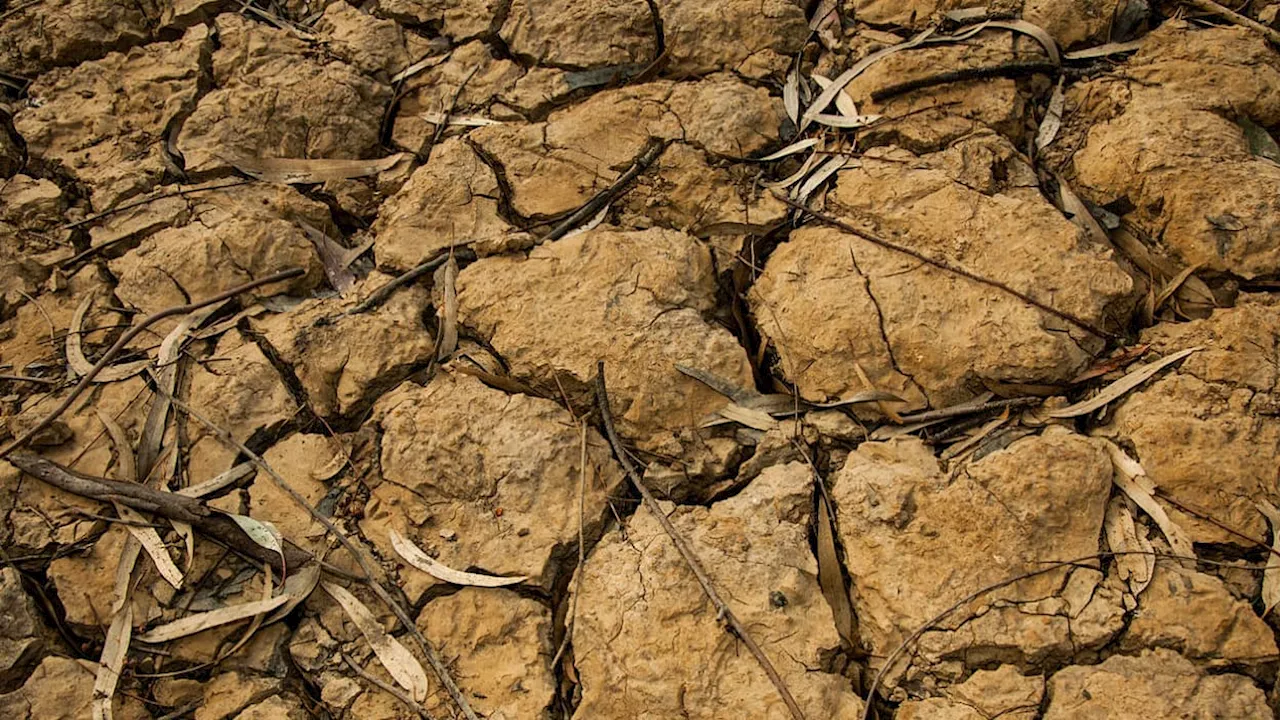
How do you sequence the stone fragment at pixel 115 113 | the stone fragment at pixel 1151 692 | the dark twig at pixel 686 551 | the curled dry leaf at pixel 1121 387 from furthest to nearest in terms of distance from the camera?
the stone fragment at pixel 115 113 → the curled dry leaf at pixel 1121 387 → the dark twig at pixel 686 551 → the stone fragment at pixel 1151 692

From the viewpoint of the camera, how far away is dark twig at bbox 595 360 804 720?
1778 mm

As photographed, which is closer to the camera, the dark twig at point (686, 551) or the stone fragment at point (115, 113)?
the dark twig at point (686, 551)

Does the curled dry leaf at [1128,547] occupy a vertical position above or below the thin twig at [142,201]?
below

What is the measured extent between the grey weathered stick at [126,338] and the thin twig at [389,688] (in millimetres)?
955

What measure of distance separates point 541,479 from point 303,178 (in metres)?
1.33

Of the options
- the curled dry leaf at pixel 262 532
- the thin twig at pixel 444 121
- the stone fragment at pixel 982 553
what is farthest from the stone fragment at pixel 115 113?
the stone fragment at pixel 982 553

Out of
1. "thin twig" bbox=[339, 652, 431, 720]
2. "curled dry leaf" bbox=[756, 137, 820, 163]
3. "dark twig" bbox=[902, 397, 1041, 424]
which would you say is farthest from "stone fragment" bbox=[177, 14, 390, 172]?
"dark twig" bbox=[902, 397, 1041, 424]

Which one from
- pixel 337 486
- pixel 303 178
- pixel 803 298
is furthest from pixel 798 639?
pixel 303 178

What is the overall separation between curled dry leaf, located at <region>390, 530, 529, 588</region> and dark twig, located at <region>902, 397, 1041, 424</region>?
3.37 ft

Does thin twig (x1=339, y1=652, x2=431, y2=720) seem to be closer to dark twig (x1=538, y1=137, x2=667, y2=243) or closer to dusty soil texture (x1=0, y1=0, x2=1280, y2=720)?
dusty soil texture (x1=0, y1=0, x2=1280, y2=720)

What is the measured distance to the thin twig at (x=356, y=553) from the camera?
1.87 metres

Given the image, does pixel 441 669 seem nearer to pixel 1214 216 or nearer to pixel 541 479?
pixel 541 479

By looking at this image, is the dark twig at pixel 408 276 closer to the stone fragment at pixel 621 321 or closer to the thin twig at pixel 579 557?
the stone fragment at pixel 621 321

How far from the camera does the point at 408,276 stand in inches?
96.2
